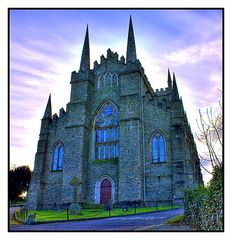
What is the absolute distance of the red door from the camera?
25922 millimetres

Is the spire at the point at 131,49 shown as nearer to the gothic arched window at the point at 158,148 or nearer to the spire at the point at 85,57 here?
the spire at the point at 85,57

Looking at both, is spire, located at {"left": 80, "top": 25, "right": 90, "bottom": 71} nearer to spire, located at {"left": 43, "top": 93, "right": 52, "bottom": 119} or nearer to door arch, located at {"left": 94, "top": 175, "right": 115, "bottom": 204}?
spire, located at {"left": 43, "top": 93, "right": 52, "bottom": 119}

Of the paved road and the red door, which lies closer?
the paved road

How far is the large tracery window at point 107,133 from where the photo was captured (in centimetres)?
2745

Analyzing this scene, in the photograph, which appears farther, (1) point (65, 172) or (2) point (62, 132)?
(2) point (62, 132)

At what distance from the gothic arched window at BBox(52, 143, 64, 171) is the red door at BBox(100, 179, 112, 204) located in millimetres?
4989

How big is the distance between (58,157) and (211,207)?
22661 mm

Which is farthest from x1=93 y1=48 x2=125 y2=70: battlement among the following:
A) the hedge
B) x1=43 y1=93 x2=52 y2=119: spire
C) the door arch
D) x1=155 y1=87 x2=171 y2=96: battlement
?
the hedge

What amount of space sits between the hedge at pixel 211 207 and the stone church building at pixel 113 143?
12976 millimetres

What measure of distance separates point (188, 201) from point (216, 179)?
13.3 ft

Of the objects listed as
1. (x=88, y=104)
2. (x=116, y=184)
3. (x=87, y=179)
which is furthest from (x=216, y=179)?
(x=88, y=104)

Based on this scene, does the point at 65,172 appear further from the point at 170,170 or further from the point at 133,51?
the point at 133,51

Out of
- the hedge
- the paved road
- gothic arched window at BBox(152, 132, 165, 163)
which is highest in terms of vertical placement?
gothic arched window at BBox(152, 132, 165, 163)

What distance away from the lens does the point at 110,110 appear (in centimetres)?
2900
